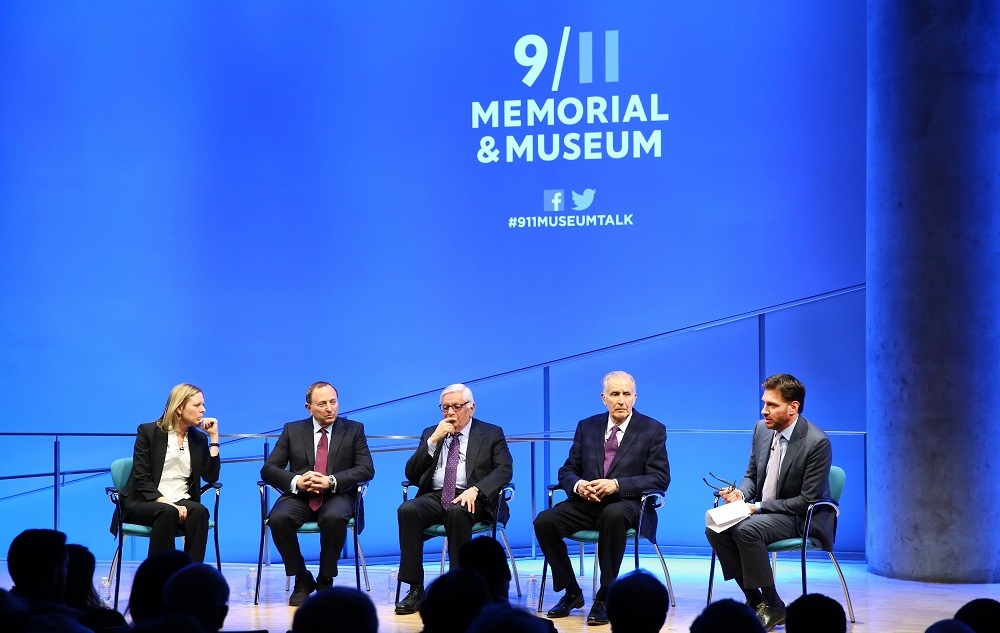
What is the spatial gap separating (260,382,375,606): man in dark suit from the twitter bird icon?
2285 mm

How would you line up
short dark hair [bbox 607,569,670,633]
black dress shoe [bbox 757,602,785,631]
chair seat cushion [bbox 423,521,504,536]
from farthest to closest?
chair seat cushion [bbox 423,521,504,536] → black dress shoe [bbox 757,602,785,631] → short dark hair [bbox 607,569,670,633]

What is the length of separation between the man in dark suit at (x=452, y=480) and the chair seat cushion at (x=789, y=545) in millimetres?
1305

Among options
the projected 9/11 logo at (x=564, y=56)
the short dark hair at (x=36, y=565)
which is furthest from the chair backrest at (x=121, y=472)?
the projected 9/11 logo at (x=564, y=56)

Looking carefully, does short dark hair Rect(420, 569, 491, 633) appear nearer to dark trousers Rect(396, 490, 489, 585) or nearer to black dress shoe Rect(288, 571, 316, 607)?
dark trousers Rect(396, 490, 489, 585)

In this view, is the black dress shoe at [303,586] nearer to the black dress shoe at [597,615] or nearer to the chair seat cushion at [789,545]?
the black dress shoe at [597,615]

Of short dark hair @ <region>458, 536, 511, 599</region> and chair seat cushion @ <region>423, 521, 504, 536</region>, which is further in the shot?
chair seat cushion @ <region>423, 521, 504, 536</region>

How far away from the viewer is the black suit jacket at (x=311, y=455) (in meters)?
5.86

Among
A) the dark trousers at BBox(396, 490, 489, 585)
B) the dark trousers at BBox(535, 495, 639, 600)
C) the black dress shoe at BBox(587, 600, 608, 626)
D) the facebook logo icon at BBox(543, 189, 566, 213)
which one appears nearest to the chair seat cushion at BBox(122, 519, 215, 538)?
the dark trousers at BBox(396, 490, 489, 585)

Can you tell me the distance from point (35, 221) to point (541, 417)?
3.88 metres

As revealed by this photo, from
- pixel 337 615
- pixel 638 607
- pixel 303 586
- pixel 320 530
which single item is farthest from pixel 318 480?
pixel 337 615

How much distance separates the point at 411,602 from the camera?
5469mm

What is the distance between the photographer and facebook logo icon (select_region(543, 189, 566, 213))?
24.8ft

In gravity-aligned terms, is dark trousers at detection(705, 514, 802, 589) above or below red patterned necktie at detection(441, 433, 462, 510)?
below

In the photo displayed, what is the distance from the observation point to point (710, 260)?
7453mm
